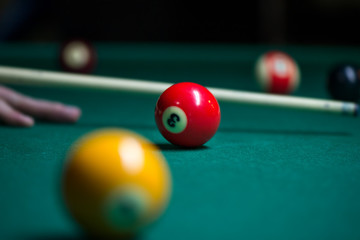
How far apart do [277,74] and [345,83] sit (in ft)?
2.90

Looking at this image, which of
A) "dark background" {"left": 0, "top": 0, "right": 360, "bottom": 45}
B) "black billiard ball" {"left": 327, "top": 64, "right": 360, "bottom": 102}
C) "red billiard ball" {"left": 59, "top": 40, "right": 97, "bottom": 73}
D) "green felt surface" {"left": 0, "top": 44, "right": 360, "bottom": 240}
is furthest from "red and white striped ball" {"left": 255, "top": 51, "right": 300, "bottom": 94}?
"dark background" {"left": 0, "top": 0, "right": 360, "bottom": 45}

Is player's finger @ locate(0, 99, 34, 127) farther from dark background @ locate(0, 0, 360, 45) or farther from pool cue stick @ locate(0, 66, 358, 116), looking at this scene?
dark background @ locate(0, 0, 360, 45)

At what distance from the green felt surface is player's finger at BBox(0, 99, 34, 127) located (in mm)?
71

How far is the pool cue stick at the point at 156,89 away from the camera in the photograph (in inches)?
118

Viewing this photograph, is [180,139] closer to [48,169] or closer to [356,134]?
[48,169]

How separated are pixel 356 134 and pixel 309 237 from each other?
1765mm

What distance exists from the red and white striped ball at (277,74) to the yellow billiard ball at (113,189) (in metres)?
3.23

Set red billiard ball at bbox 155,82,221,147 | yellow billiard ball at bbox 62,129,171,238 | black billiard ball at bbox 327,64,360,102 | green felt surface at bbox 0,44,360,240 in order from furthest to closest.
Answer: black billiard ball at bbox 327,64,360,102 → red billiard ball at bbox 155,82,221,147 → green felt surface at bbox 0,44,360,240 → yellow billiard ball at bbox 62,129,171,238

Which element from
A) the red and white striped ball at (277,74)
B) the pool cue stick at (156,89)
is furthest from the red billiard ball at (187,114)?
the red and white striped ball at (277,74)

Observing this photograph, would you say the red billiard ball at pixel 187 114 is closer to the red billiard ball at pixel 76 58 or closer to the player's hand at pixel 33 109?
the player's hand at pixel 33 109

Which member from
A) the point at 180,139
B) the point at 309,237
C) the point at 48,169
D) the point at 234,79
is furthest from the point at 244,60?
the point at 309,237

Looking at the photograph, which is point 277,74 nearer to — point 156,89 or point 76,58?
point 156,89

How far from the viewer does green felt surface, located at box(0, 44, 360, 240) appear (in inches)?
57.5

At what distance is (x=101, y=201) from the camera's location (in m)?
1.28
